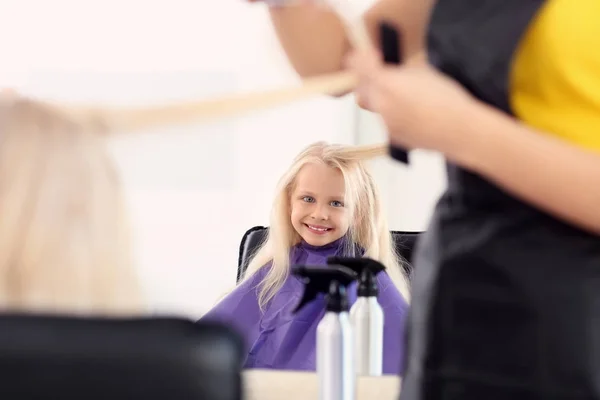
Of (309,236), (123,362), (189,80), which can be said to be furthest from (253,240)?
(123,362)

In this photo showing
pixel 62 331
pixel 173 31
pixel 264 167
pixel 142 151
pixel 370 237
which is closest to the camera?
pixel 62 331

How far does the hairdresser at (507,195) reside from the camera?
55cm

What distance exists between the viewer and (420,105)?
58 cm

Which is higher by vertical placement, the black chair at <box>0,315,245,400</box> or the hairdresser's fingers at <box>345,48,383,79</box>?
the hairdresser's fingers at <box>345,48,383,79</box>

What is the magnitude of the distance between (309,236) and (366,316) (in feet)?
1.67

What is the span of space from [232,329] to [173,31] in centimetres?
170

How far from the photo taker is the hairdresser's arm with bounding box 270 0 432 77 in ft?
2.34

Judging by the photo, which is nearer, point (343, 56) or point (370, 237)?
point (343, 56)

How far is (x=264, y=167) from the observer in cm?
214

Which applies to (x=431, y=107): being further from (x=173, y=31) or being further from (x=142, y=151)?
(x=173, y=31)

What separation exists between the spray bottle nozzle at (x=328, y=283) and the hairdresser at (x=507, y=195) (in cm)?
28

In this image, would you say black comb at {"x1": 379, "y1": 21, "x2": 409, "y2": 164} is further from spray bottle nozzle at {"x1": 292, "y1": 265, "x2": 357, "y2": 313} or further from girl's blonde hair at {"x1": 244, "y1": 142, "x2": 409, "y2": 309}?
girl's blonde hair at {"x1": 244, "y1": 142, "x2": 409, "y2": 309}

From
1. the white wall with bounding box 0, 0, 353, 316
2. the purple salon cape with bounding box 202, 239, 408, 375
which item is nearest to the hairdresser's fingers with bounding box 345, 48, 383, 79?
the purple salon cape with bounding box 202, 239, 408, 375

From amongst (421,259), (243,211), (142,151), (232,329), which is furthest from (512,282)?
(243,211)
